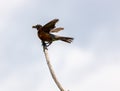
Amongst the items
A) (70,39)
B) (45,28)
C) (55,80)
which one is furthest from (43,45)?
(55,80)

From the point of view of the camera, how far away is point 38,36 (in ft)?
19.1

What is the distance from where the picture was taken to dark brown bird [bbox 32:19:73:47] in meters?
5.74

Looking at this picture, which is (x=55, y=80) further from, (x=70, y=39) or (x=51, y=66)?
(x=70, y=39)

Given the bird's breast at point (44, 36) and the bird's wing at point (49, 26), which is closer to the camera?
the bird's breast at point (44, 36)

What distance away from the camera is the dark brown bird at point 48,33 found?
574cm

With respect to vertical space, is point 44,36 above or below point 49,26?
below

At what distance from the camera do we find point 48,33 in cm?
611

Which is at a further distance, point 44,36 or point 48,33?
point 48,33

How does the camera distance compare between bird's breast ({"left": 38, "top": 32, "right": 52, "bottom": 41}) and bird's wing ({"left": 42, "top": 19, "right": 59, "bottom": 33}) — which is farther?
bird's wing ({"left": 42, "top": 19, "right": 59, "bottom": 33})

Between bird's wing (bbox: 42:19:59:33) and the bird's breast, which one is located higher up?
bird's wing (bbox: 42:19:59:33)

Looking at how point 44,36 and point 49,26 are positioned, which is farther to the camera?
point 49,26

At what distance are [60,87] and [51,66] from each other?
45 cm

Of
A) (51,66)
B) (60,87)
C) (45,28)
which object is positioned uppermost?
(45,28)

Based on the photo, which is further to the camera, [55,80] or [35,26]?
[35,26]
